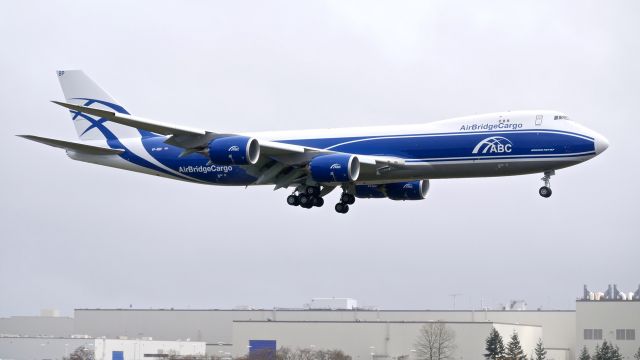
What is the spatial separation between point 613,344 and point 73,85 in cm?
6911

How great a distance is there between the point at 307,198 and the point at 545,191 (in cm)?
1459

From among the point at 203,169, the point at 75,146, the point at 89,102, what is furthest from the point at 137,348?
the point at 203,169

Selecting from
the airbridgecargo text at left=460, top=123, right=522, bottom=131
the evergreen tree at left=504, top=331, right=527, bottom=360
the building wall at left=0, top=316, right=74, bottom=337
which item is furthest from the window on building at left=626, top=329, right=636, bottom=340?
the building wall at left=0, top=316, right=74, bottom=337

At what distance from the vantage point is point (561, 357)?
128m

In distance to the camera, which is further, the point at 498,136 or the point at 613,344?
the point at 613,344

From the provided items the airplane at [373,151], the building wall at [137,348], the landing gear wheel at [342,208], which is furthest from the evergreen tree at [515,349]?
the airplane at [373,151]

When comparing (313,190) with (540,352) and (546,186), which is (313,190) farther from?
(540,352)

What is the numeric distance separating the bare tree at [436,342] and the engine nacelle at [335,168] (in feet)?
150

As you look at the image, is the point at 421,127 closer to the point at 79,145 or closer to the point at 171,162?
the point at 171,162

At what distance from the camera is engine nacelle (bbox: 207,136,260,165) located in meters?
64.4

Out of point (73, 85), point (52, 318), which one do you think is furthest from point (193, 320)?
point (73, 85)

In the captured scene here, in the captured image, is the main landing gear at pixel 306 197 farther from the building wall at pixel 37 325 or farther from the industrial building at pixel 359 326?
the building wall at pixel 37 325

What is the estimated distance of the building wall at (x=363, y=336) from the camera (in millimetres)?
111250

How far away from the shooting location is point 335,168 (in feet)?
213
